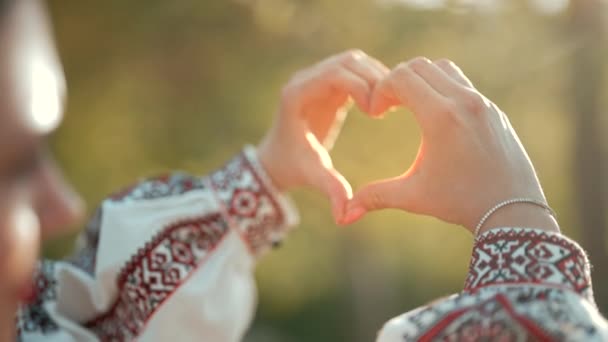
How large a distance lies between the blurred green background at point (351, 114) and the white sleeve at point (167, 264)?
1.69 metres

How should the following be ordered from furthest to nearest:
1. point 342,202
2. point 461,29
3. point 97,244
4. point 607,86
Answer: point 461,29 → point 607,86 → point 97,244 → point 342,202

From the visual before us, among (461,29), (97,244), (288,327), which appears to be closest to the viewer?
(97,244)

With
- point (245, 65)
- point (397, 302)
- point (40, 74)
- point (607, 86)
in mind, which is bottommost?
point (397, 302)

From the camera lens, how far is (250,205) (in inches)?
42.4

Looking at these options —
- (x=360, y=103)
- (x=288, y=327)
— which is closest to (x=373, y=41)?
(x=288, y=327)

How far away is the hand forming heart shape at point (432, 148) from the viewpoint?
0.80 m

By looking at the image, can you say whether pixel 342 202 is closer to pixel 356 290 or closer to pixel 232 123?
pixel 232 123

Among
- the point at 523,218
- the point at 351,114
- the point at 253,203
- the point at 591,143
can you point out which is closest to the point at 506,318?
the point at 523,218

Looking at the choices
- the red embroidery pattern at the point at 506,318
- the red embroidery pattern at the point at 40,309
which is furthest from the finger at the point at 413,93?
the red embroidery pattern at the point at 40,309

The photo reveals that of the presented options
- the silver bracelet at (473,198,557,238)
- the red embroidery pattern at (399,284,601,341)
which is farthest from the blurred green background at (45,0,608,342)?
the red embroidery pattern at (399,284,601,341)

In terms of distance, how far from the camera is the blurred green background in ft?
8.75

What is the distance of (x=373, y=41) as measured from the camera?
3.77 m

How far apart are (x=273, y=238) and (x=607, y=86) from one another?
6.23ft

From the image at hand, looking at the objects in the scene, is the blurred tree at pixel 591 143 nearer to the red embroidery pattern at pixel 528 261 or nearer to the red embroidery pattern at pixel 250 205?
the red embroidery pattern at pixel 250 205
